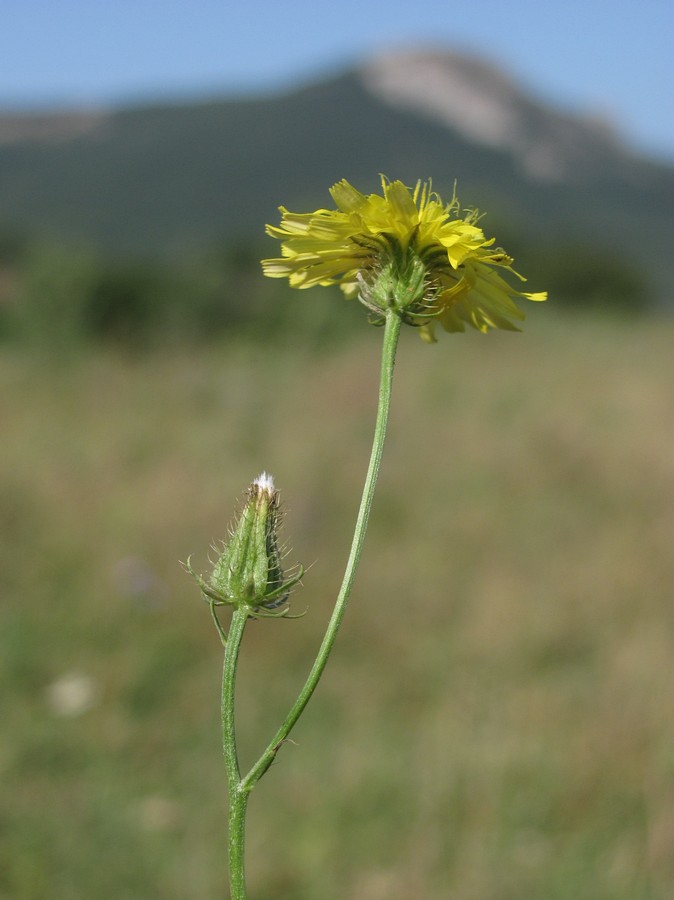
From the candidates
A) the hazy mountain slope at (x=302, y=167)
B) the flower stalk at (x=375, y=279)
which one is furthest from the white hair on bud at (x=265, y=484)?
the hazy mountain slope at (x=302, y=167)

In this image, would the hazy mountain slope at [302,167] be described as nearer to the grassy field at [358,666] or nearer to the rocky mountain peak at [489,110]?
the rocky mountain peak at [489,110]

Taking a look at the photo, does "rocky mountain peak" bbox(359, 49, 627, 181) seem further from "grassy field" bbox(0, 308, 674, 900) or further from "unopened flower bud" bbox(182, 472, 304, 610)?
"unopened flower bud" bbox(182, 472, 304, 610)

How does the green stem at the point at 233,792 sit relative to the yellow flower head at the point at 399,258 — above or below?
below

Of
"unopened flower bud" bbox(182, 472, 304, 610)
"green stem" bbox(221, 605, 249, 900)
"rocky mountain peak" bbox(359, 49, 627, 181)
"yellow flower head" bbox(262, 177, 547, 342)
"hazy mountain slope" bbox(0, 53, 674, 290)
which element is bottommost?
"green stem" bbox(221, 605, 249, 900)

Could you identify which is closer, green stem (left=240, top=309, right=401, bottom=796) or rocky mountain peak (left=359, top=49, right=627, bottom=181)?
green stem (left=240, top=309, right=401, bottom=796)

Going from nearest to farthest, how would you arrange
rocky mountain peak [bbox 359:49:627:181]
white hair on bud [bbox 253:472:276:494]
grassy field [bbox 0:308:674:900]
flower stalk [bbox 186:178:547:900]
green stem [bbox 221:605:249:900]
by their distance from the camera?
green stem [bbox 221:605:249:900] → flower stalk [bbox 186:178:547:900] → white hair on bud [bbox 253:472:276:494] → grassy field [bbox 0:308:674:900] → rocky mountain peak [bbox 359:49:627:181]

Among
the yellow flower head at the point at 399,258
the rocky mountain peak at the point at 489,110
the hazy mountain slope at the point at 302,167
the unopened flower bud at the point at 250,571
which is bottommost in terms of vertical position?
the unopened flower bud at the point at 250,571

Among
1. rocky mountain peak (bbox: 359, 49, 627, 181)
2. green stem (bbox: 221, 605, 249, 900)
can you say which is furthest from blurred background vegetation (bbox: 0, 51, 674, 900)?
rocky mountain peak (bbox: 359, 49, 627, 181)
